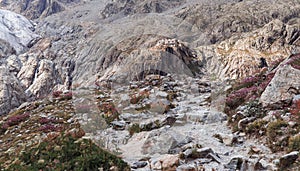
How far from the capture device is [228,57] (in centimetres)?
10788

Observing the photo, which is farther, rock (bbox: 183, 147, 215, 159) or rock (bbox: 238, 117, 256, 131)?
rock (bbox: 238, 117, 256, 131)

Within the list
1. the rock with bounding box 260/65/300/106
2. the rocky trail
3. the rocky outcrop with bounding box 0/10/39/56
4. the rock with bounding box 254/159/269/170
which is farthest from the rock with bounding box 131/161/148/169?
the rocky outcrop with bounding box 0/10/39/56

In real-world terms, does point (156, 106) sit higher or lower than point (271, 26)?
lower

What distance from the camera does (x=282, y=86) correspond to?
14344 millimetres

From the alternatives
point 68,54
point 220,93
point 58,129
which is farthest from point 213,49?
point 58,129

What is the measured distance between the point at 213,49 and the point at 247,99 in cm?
10947

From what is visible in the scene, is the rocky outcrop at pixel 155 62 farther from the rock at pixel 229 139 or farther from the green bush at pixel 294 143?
the green bush at pixel 294 143

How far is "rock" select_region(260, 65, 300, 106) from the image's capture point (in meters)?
14.2

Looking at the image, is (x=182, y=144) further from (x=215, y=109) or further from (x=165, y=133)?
(x=215, y=109)

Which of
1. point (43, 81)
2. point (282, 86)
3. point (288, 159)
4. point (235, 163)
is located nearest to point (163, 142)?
point (235, 163)

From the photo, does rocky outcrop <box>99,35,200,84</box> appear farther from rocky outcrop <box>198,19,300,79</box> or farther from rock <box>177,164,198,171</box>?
rocky outcrop <box>198,19,300,79</box>

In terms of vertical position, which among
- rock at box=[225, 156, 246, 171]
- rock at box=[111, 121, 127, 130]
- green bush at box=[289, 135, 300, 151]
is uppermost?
green bush at box=[289, 135, 300, 151]

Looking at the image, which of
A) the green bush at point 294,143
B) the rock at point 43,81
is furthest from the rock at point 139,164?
the rock at point 43,81

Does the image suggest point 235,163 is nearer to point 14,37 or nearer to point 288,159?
point 288,159
